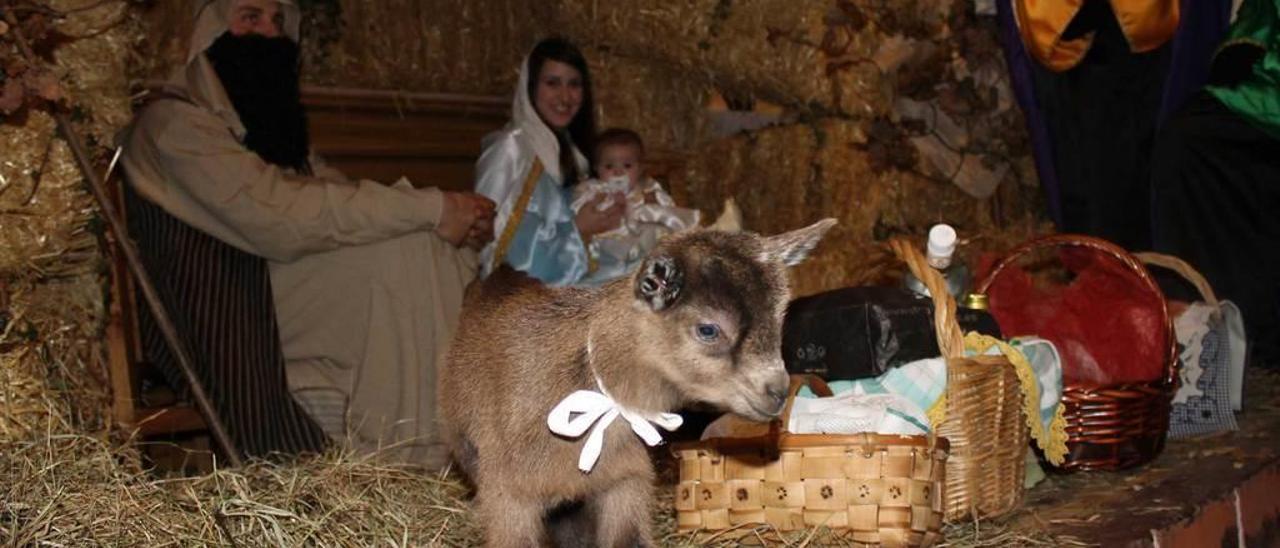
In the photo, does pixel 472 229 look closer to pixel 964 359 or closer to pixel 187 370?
pixel 187 370

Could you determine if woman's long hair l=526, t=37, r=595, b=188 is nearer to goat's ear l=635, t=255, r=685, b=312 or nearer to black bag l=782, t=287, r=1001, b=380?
black bag l=782, t=287, r=1001, b=380

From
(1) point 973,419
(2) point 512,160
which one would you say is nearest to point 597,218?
(2) point 512,160

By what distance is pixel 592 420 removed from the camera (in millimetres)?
2639

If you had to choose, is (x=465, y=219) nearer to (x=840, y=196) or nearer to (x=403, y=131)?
(x=403, y=131)

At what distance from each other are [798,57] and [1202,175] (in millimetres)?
1713

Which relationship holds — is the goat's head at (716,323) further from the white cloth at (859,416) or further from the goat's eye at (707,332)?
the white cloth at (859,416)

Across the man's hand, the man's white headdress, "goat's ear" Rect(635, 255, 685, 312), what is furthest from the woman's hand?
"goat's ear" Rect(635, 255, 685, 312)

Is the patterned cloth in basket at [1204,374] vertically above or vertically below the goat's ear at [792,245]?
below

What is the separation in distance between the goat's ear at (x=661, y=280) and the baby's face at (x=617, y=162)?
3.01 metres

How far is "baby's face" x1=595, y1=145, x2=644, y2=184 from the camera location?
5562 millimetres

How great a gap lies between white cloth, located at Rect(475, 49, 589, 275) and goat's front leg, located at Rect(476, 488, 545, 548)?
260 centimetres

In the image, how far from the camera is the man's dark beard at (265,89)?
16.2 feet

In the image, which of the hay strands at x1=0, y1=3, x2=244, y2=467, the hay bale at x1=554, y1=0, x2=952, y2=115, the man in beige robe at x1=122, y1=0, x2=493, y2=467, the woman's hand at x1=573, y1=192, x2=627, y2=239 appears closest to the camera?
the hay strands at x1=0, y1=3, x2=244, y2=467

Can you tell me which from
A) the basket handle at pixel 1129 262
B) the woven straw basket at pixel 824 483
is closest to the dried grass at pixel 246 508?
the woven straw basket at pixel 824 483
